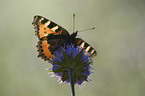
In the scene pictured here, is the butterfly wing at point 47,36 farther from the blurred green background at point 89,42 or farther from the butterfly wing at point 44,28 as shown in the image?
the blurred green background at point 89,42

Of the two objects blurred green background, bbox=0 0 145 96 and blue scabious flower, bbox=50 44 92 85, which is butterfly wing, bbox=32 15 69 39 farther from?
blurred green background, bbox=0 0 145 96

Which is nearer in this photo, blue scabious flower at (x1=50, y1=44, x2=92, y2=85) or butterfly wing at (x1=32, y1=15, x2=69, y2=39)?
blue scabious flower at (x1=50, y1=44, x2=92, y2=85)

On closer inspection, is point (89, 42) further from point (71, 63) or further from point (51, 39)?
point (71, 63)

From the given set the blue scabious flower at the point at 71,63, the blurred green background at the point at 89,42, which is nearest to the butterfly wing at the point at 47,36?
the blue scabious flower at the point at 71,63

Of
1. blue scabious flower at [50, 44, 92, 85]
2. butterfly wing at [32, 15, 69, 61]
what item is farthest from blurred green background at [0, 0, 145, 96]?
blue scabious flower at [50, 44, 92, 85]

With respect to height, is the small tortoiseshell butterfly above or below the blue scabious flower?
above

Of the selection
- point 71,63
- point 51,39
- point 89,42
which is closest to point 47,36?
point 51,39
